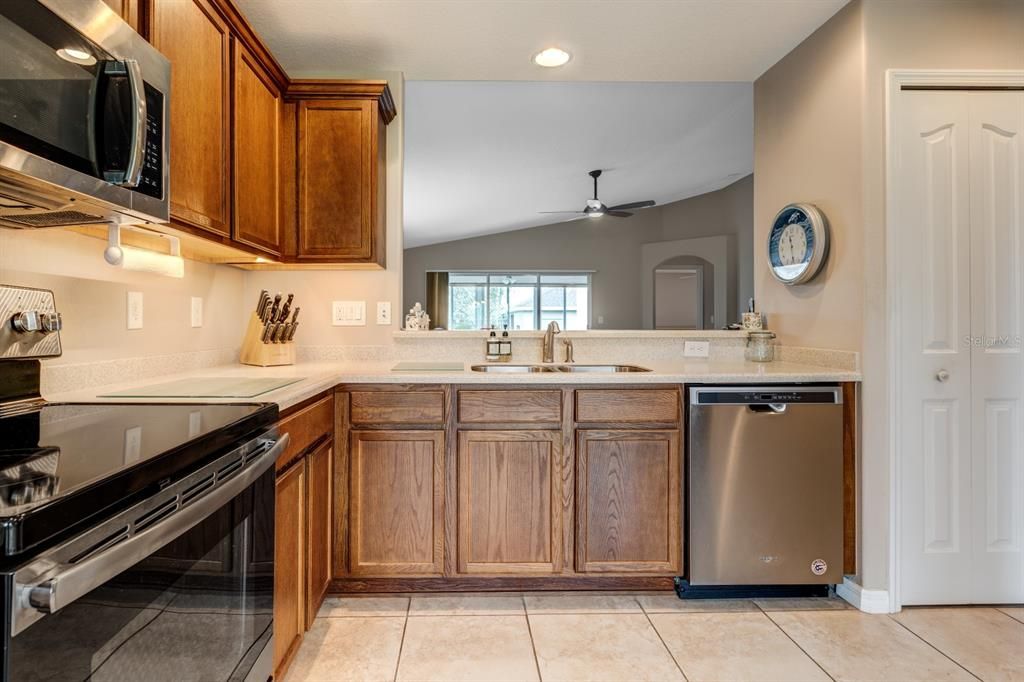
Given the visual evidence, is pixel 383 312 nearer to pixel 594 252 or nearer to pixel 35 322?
pixel 35 322

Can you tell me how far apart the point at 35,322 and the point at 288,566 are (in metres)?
0.89

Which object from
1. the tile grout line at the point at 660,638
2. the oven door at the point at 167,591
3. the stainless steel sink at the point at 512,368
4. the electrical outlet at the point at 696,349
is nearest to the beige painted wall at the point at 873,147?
the electrical outlet at the point at 696,349

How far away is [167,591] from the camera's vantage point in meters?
0.89

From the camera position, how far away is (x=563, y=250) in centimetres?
841

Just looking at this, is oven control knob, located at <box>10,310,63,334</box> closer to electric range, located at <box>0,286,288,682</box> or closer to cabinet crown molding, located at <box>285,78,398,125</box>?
electric range, located at <box>0,286,288,682</box>

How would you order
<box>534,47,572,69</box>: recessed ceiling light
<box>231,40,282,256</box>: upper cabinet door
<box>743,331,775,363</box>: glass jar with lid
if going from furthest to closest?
<box>743,331,775,363</box>: glass jar with lid
<box>534,47,572,69</box>: recessed ceiling light
<box>231,40,282,256</box>: upper cabinet door

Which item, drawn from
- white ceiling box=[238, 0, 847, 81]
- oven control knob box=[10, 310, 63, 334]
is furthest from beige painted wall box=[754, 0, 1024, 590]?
oven control knob box=[10, 310, 63, 334]

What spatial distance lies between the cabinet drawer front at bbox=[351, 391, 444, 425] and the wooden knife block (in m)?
0.50

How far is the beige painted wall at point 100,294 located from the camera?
1367 millimetres

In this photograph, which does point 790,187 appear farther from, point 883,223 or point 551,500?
point 551,500

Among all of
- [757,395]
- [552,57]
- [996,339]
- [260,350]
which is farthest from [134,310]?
[996,339]

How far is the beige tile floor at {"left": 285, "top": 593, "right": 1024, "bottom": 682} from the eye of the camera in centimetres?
164

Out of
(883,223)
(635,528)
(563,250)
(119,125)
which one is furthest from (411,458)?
(563,250)

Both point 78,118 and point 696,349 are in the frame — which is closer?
point 78,118
